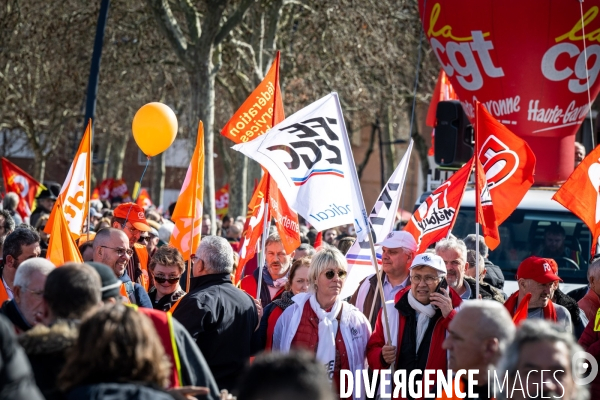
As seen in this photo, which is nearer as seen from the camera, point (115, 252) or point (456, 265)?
point (115, 252)

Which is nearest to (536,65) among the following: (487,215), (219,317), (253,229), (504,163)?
(504,163)

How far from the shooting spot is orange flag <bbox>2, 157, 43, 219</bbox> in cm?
1700

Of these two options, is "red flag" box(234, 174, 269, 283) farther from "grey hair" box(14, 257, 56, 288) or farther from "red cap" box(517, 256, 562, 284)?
"grey hair" box(14, 257, 56, 288)

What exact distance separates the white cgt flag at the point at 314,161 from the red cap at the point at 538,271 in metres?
1.24

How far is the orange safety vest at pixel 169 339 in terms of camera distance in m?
4.29

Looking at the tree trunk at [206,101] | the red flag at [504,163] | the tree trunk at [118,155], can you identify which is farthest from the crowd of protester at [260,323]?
the tree trunk at [118,155]

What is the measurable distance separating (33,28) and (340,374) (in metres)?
20.5

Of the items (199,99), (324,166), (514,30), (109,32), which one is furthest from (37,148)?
(324,166)

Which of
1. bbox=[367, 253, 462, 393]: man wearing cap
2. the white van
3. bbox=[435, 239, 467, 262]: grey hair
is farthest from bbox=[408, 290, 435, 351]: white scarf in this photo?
the white van

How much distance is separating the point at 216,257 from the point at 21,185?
11870 millimetres

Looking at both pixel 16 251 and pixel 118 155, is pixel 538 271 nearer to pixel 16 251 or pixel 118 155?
pixel 16 251

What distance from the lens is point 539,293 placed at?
6.77m

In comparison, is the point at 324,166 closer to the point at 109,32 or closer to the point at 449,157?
the point at 449,157

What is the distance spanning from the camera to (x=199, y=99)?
19.5m
